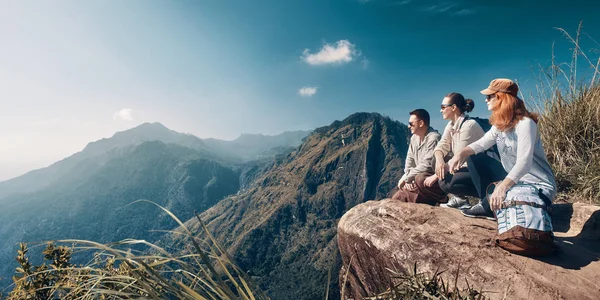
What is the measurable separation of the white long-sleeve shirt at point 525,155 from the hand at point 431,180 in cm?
108

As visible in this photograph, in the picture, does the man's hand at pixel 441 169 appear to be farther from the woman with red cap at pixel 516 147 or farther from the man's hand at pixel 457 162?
the woman with red cap at pixel 516 147

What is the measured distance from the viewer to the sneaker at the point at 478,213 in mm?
4395

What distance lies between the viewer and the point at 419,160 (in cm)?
568

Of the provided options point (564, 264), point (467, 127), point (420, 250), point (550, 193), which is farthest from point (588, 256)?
point (467, 127)

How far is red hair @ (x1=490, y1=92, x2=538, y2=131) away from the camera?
3.68m

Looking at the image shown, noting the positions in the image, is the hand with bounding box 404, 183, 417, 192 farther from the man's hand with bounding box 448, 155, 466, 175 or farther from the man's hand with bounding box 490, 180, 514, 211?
the man's hand with bounding box 490, 180, 514, 211

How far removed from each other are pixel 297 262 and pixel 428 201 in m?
191

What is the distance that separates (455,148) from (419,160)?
907 millimetres

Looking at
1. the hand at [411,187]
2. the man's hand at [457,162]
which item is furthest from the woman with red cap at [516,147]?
the hand at [411,187]

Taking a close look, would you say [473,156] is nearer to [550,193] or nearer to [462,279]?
[550,193]

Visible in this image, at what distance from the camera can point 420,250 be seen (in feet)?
13.0

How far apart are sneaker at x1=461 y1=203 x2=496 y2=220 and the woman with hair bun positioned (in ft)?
0.64

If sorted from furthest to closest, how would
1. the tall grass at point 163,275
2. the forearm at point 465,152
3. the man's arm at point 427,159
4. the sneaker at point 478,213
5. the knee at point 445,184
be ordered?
the man's arm at point 427,159 → the knee at point 445,184 → the sneaker at point 478,213 → the forearm at point 465,152 → the tall grass at point 163,275

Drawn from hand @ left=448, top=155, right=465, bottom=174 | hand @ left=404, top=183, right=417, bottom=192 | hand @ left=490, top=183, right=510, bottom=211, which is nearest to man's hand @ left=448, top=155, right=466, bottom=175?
hand @ left=448, top=155, right=465, bottom=174
